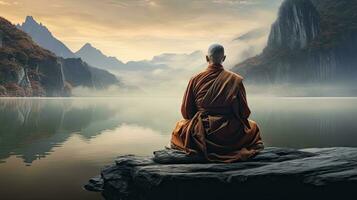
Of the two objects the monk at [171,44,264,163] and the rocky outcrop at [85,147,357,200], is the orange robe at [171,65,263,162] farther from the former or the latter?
the rocky outcrop at [85,147,357,200]

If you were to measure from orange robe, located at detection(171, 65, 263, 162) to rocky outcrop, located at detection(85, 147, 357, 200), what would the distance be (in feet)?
0.96

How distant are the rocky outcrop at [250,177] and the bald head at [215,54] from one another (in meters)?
2.46

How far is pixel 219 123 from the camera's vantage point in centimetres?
1140

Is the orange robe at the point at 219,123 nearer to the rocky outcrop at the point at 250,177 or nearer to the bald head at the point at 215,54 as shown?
the bald head at the point at 215,54

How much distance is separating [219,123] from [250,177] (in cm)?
158

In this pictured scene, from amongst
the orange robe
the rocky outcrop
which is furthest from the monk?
the rocky outcrop

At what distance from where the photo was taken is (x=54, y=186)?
577 inches

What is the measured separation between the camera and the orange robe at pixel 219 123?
11.3 metres

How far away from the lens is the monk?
11.3 meters

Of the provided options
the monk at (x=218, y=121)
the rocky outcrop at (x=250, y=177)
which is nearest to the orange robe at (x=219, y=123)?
the monk at (x=218, y=121)

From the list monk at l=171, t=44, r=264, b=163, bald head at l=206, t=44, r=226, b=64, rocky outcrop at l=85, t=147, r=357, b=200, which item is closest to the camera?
rocky outcrop at l=85, t=147, r=357, b=200

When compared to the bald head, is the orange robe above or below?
below

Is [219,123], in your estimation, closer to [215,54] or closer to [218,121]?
[218,121]

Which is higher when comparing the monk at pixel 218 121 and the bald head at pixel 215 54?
the bald head at pixel 215 54
